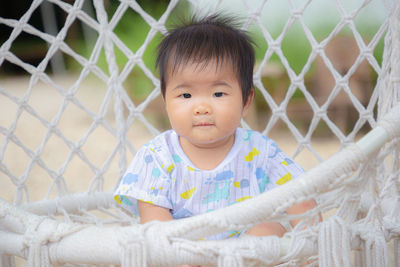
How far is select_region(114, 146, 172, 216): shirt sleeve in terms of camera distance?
861 mm

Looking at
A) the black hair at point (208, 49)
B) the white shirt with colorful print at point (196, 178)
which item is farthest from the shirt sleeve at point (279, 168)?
the black hair at point (208, 49)

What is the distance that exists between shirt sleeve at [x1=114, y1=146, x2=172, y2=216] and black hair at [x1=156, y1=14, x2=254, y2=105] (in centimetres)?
15

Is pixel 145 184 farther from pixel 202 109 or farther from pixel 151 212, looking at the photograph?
pixel 202 109

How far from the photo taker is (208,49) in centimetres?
83

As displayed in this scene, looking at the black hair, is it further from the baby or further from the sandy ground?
the sandy ground

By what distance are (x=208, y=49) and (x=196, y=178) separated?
0.26m

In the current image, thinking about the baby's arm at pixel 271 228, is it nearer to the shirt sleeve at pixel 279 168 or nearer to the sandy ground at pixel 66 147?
the shirt sleeve at pixel 279 168

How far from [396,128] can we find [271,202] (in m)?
0.20

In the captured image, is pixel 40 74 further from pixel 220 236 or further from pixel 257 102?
pixel 257 102

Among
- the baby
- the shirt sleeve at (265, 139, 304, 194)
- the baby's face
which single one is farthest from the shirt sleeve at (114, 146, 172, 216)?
the shirt sleeve at (265, 139, 304, 194)

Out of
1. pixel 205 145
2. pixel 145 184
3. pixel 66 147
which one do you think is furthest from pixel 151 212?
pixel 66 147

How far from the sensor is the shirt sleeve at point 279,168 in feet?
2.92

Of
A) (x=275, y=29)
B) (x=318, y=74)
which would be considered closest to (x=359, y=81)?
(x=318, y=74)

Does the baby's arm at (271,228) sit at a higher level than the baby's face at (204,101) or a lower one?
lower
